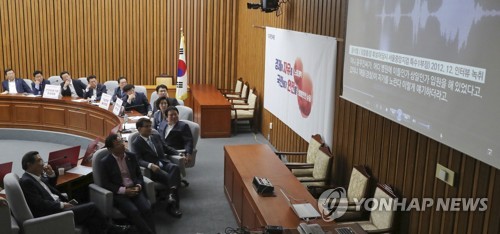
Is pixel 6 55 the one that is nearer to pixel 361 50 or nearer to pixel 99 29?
pixel 99 29

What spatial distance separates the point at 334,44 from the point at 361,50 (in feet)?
2.50

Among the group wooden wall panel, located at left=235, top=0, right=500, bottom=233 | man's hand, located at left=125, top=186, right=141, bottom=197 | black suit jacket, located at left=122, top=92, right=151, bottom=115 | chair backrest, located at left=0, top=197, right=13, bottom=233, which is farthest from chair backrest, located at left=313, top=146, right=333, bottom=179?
black suit jacket, located at left=122, top=92, right=151, bottom=115

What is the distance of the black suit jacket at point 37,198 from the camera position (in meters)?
4.21

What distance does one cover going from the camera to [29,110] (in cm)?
884

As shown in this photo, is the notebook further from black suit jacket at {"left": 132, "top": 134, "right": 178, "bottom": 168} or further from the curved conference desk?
the curved conference desk

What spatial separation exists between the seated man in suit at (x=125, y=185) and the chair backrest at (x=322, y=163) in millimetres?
1959

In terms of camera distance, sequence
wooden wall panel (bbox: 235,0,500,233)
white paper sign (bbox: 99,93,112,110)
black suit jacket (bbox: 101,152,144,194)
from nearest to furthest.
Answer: wooden wall panel (bbox: 235,0,500,233) → black suit jacket (bbox: 101,152,144,194) → white paper sign (bbox: 99,93,112,110)

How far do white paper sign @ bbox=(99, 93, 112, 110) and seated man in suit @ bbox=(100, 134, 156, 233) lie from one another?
309 cm

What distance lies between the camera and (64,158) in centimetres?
502

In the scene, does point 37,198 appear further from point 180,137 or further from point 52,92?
point 52,92

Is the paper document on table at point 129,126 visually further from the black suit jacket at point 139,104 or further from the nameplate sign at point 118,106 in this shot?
the black suit jacket at point 139,104

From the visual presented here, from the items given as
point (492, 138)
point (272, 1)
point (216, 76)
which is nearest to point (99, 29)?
point (216, 76)

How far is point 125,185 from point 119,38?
22.4 ft

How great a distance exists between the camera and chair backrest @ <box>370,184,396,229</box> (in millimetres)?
4148
